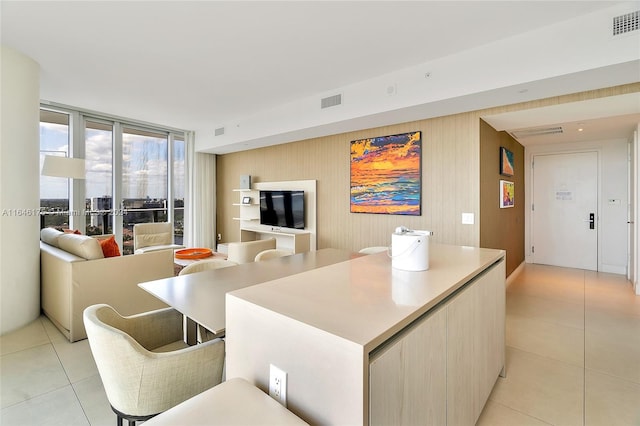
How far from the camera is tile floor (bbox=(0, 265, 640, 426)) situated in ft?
6.12

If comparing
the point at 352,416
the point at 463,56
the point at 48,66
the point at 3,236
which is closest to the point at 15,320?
the point at 3,236

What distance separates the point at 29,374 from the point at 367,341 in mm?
2843

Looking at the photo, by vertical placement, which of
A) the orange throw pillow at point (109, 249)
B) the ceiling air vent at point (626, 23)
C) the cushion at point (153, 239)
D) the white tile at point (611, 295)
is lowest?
the white tile at point (611, 295)

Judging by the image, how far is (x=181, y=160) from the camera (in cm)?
693

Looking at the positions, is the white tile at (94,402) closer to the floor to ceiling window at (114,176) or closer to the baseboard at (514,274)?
the floor to ceiling window at (114,176)

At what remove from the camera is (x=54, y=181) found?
5.12 m

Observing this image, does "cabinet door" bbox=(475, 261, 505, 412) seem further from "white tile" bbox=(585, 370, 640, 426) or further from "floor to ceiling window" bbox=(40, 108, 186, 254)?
"floor to ceiling window" bbox=(40, 108, 186, 254)

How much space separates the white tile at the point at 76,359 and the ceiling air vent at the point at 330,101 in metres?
3.83

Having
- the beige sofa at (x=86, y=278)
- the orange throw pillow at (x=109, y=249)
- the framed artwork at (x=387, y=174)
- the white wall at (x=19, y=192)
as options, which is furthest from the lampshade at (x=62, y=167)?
the framed artwork at (x=387, y=174)

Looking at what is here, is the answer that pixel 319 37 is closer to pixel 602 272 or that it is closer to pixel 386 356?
pixel 386 356

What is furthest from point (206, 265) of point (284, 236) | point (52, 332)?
point (284, 236)

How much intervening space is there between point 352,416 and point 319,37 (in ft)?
10.1

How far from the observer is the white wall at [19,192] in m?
3.00

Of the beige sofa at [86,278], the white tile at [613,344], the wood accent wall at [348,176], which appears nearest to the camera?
the white tile at [613,344]
